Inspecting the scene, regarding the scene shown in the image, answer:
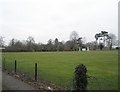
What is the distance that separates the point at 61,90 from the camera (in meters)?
11.5

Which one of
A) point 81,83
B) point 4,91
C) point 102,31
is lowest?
point 4,91

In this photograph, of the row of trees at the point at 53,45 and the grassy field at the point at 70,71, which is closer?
the grassy field at the point at 70,71

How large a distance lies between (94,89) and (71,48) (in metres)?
130

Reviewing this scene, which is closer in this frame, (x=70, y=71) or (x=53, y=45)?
(x=70, y=71)

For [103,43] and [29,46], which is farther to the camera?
[103,43]

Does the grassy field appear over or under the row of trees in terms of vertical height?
under

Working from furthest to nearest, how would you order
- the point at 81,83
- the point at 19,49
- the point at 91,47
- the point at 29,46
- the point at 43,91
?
the point at 91,47 → the point at 29,46 → the point at 19,49 → the point at 43,91 → the point at 81,83

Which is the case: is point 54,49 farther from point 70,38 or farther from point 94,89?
point 94,89

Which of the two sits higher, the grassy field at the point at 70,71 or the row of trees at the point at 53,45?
the row of trees at the point at 53,45

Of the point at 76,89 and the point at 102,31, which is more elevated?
the point at 102,31

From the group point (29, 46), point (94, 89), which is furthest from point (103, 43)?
point (94, 89)

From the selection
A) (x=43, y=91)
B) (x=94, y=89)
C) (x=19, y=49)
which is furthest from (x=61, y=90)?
(x=19, y=49)

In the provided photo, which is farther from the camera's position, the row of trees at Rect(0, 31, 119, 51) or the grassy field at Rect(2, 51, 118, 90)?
the row of trees at Rect(0, 31, 119, 51)

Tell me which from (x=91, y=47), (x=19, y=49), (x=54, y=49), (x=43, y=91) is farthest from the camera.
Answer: (x=91, y=47)
